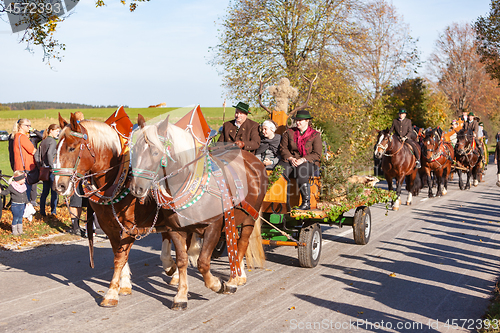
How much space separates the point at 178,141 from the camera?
4.67 meters

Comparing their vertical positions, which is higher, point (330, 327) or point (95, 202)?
point (95, 202)

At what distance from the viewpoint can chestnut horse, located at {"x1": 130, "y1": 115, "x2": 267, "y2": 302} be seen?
4418 millimetres

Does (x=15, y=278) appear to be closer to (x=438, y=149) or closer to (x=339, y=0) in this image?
(x=438, y=149)

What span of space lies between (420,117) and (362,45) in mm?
16467

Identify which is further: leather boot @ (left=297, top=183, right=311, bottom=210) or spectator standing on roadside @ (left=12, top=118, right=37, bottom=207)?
spectator standing on roadside @ (left=12, top=118, right=37, bottom=207)

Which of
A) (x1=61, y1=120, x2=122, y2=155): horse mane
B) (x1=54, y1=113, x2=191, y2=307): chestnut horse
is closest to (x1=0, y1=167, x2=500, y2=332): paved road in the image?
(x1=54, y1=113, x2=191, y2=307): chestnut horse

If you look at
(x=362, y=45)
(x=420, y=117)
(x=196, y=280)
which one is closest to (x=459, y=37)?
(x=420, y=117)

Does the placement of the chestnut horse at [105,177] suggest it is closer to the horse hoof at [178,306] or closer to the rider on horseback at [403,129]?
the horse hoof at [178,306]

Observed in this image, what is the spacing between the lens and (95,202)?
5.23 m

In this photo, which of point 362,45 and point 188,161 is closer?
point 188,161

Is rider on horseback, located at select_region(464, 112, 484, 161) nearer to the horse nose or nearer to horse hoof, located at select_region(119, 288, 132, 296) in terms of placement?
horse hoof, located at select_region(119, 288, 132, 296)

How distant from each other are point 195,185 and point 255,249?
2.08m

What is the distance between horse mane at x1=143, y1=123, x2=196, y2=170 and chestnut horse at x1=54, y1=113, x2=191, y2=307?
72cm

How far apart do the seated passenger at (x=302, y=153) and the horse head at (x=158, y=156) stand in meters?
2.67
